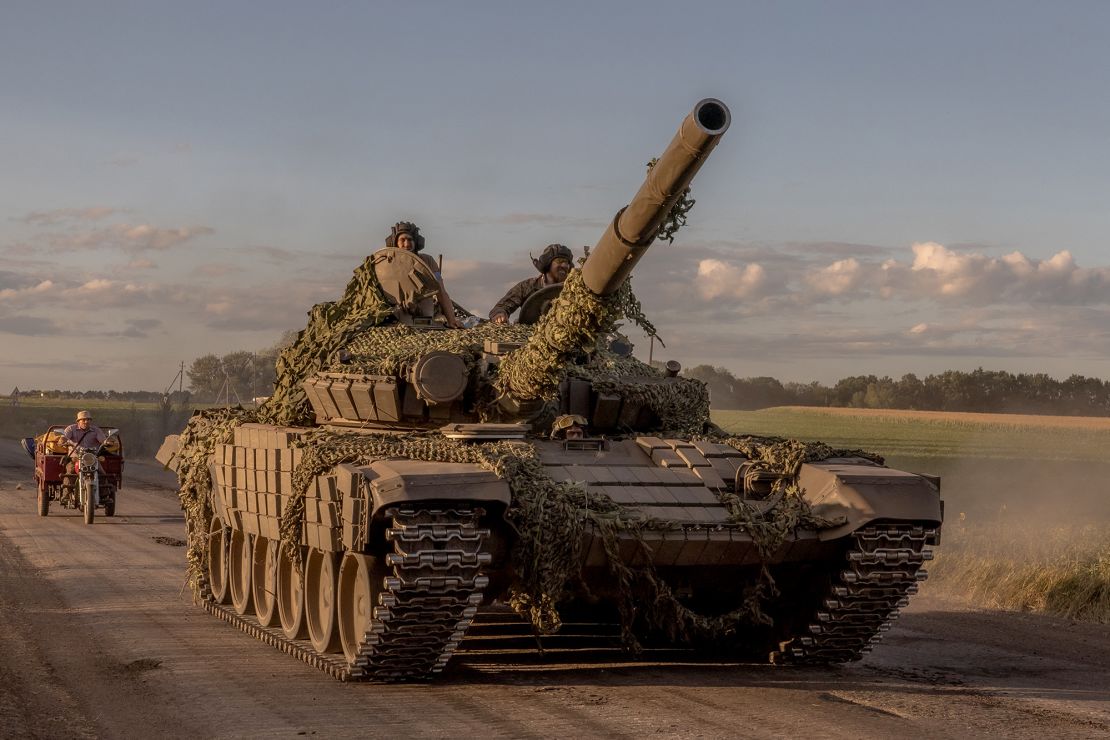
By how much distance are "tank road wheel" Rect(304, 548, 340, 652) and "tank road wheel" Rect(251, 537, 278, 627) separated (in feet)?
3.86

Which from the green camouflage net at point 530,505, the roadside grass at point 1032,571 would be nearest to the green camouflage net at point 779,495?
the green camouflage net at point 530,505

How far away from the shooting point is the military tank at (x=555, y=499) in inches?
403

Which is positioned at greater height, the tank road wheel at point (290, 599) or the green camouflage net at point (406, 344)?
the green camouflage net at point (406, 344)

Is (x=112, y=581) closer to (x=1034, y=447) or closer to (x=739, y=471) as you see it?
(x=739, y=471)

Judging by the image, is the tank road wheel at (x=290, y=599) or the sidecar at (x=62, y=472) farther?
the sidecar at (x=62, y=472)

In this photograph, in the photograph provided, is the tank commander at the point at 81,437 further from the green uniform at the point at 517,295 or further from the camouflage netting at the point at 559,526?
the camouflage netting at the point at 559,526

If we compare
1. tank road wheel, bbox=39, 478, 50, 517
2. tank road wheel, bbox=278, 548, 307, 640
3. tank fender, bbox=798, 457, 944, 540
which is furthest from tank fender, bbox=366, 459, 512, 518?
tank road wheel, bbox=39, 478, 50, 517

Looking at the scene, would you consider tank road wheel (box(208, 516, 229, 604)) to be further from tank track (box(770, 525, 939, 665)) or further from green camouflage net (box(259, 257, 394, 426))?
tank track (box(770, 525, 939, 665))

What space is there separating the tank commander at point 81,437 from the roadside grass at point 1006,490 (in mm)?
11637

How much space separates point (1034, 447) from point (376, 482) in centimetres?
3858

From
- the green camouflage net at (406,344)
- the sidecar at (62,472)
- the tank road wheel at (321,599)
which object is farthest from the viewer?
the sidecar at (62,472)

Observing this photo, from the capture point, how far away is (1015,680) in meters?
11.5

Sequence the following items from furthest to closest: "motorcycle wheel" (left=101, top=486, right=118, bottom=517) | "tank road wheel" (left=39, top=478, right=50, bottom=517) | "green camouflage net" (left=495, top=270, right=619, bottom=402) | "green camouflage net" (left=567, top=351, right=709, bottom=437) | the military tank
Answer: "tank road wheel" (left=39, top=478, right=50, bottom=517) < "motorcycle wheel" (left=101, top=486, right=118, bottom=517) < "green camouflage net" (left=567, top=351, right=709, bottom=437) < "green camouflage net" (left=495, top=270, right=619, bottom=402) < the military tank

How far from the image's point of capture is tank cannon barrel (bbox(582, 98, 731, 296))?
8859 millimetres
